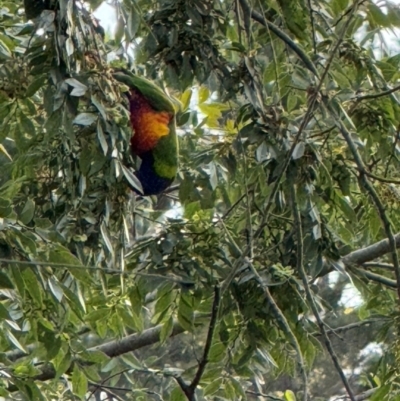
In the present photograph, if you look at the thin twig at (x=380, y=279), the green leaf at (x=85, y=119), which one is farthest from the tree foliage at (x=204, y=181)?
the thin twig at (x=380, y=279)

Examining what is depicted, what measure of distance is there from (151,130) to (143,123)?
0.02 meters

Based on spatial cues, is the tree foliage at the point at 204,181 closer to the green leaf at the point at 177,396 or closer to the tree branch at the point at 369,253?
the green leaf at the point at 177,396

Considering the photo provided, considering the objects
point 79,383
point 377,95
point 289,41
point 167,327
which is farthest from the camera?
point 79,383

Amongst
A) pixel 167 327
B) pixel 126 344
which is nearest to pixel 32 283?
pixel 167 327

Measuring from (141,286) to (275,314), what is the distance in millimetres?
291

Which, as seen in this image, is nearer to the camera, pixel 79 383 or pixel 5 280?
pixel 5 280

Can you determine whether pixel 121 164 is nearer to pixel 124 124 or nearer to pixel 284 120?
pixel 124 124

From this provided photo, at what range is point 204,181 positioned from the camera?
1.98 metres

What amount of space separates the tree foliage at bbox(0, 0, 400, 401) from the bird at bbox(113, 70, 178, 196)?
0.06 meters

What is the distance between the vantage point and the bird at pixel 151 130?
1.61 m

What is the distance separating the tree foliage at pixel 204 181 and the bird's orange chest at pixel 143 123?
0.26 ft

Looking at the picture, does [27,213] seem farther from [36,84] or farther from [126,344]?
[126,344]

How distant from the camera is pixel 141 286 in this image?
1.76 m

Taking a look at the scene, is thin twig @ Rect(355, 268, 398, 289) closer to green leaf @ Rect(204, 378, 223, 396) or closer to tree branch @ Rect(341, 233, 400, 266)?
tree branch @ Rect(341, 233, 400, 266)
